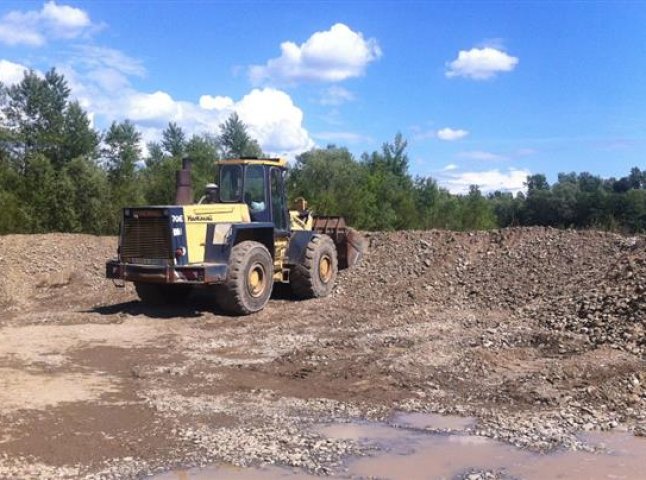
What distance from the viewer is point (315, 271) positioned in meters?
13.6

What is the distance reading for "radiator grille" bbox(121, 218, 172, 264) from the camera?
437 inches

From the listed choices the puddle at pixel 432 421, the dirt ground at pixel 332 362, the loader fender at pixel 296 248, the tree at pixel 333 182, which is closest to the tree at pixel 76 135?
the tree at pixel 333 182

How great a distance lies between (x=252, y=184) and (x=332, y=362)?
4.99 m

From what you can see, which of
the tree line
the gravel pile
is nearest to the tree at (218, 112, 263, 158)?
the tree line

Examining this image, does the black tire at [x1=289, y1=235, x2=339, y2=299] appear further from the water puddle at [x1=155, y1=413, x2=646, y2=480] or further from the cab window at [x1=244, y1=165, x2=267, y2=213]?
the water puddle at [x1=155, y1=413, x2=646, y2=480]

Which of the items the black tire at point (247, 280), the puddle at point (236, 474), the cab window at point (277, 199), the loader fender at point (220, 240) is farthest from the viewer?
the cab window at point (277, 199)

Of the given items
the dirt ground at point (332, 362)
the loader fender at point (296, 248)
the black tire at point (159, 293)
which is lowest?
the dirt ground at point (332, 362)

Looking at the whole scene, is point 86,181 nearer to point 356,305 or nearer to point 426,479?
point 356,305

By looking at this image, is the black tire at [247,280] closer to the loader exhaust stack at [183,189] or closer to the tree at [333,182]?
the loader exhaust stack at [183,189]

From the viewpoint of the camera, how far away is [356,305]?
43.0 feet

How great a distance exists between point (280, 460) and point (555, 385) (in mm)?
3383

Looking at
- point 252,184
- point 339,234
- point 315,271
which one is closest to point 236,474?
point 252,184

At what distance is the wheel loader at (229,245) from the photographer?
11.1m

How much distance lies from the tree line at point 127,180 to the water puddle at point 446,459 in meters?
20.6
